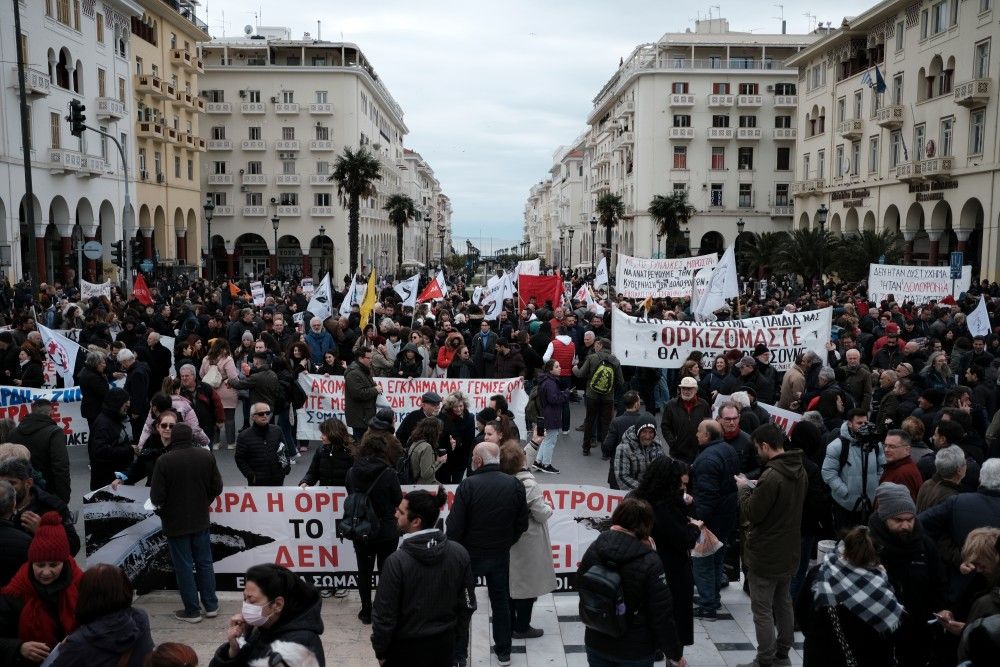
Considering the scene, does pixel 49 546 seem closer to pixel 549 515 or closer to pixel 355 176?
pixel 549 515

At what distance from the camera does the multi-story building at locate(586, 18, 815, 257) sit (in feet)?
228

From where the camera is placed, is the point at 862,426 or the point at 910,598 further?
the point at 862,426

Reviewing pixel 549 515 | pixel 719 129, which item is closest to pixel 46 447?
pixel 549 515

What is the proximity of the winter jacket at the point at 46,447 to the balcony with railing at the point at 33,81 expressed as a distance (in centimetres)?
3165

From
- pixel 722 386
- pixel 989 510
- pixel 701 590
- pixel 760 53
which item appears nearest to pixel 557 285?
pixel 722 386

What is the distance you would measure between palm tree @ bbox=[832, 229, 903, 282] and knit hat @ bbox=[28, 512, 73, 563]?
33.5 m

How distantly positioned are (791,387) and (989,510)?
574 centimetres

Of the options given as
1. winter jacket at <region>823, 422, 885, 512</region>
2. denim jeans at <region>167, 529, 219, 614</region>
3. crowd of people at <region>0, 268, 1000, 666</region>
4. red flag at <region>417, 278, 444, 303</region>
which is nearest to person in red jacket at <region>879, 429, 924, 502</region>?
crowd of people at <region>0, 268, 1000, 666</region>

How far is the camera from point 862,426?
290 inches

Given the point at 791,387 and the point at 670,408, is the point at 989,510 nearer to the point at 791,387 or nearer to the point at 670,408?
the point at 670,408

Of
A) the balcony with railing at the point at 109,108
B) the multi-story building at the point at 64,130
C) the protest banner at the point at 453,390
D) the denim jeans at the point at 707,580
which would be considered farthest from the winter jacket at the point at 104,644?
the balcony with railing at the point at 109,108

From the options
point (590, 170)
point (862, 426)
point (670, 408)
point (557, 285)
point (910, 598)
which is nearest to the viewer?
point (910, 598)

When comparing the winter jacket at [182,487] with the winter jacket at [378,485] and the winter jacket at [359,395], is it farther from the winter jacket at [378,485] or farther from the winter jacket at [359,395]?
the winter jacket at [359,395]

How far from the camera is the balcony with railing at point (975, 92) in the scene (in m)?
36.3
